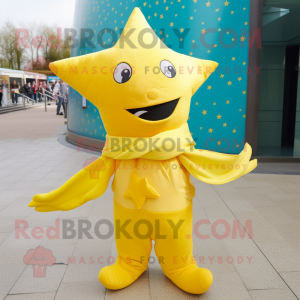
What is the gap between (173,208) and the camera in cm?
209

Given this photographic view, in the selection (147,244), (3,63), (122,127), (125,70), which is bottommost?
(147,244)

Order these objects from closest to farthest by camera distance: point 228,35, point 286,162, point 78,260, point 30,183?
1. point 78,260
2. point 30,183
3. point 228,35
4. point 286,162

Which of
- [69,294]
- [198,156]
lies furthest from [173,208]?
[69,294]

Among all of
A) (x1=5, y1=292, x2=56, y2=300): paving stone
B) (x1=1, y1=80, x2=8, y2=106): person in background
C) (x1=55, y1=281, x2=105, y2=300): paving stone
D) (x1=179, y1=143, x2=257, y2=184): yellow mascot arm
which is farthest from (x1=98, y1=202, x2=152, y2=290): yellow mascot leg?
(x1=1, y1=80, x2=8, y2=106): person in background

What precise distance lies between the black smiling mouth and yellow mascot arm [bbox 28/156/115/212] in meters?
0.46

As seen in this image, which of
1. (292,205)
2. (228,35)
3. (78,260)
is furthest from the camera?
(228,35)

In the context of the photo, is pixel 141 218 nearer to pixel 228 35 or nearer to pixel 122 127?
pixel 122 127

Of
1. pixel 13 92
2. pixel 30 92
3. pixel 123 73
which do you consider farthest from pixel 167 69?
pixel 30 92

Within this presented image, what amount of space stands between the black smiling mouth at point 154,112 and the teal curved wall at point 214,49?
4.01 meters

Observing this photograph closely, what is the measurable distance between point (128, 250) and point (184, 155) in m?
0.78

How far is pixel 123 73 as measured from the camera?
200 centimetres

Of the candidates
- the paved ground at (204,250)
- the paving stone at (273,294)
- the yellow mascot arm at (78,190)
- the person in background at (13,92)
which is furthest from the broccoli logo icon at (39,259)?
the person in background at (13,92)

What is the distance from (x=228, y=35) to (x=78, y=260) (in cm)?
485

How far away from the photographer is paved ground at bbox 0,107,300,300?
7.24 ft
